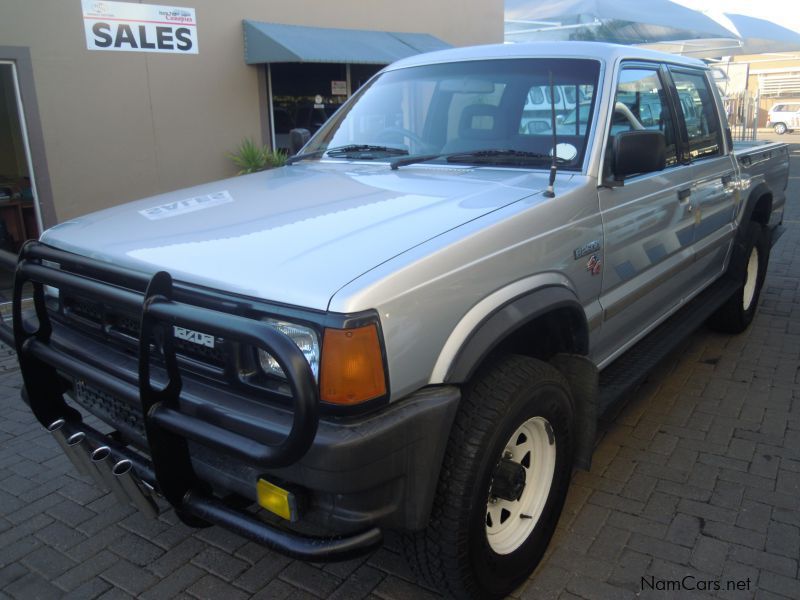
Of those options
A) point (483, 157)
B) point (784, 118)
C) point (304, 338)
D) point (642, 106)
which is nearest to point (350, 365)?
point (304, 338)

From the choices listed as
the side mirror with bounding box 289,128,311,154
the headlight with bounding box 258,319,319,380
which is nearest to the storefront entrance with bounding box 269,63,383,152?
the side mirror with bounding box 289,128,311,154

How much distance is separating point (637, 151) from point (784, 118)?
36.6 meters

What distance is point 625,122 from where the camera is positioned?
3.44 meters

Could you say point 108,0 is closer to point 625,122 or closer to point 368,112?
point 368,112

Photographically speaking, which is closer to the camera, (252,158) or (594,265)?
(594,265)

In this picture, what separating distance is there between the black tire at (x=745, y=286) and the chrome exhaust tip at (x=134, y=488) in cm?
426

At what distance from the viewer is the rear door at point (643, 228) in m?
3.20

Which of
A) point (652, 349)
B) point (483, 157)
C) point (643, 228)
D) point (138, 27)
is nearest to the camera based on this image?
point (483, 157)

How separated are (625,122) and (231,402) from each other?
2.44 m

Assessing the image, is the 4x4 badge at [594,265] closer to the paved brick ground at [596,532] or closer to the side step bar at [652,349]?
the side step bar at [652,349]

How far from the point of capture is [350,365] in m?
1.92

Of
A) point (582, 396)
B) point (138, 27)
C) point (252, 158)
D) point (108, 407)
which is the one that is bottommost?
point (582, 396)

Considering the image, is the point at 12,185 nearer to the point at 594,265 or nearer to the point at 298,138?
the point at 298,138

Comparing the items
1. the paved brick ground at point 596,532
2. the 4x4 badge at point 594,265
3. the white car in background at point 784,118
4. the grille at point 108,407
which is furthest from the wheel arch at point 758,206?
the white car in background at point 784,118
